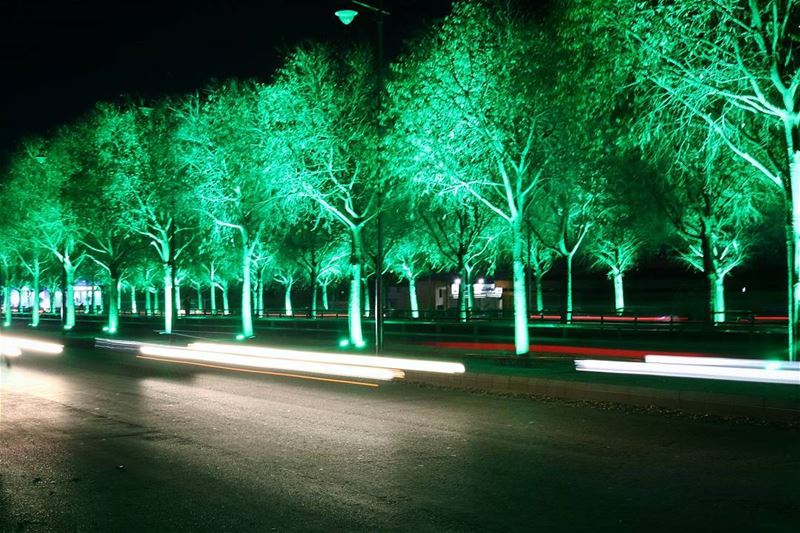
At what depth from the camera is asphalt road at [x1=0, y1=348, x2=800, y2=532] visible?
→ 693 cm

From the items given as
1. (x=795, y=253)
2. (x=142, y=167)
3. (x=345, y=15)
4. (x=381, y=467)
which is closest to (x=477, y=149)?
(x=345, y=15)

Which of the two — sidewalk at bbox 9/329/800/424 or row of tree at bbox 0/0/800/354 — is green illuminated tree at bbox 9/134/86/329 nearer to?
row of tree at bbox 0/0/800/354

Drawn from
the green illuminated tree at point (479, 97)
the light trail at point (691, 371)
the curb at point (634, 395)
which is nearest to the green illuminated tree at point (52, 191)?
the green illuminated tree at point (479, 97)

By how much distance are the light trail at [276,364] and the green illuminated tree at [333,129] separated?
538 centimetres

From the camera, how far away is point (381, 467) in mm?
9047

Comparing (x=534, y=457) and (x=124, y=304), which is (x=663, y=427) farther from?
(x=124, y=304)

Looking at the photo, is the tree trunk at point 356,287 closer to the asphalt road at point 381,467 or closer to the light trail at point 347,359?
the light trail at point 347,359

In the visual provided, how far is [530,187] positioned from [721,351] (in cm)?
930

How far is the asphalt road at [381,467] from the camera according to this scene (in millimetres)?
6934

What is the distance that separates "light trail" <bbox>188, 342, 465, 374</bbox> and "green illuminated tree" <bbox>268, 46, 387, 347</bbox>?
397 centimetres

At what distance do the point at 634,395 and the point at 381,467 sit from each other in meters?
6.90

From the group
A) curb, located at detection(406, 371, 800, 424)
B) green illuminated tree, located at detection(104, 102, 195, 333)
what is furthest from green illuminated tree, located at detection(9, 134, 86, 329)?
curb, located at detection(406, 371, 800, 424)

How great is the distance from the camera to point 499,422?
12453 mm

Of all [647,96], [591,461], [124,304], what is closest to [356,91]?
[647,96]
